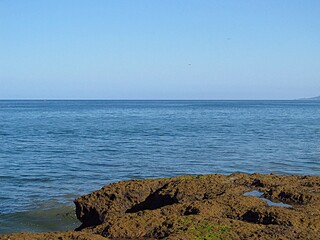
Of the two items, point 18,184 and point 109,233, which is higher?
point 109,233

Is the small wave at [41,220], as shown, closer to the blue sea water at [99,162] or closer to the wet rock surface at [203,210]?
the blue sea water at [99,162]

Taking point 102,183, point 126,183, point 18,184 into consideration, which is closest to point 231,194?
point 126,183

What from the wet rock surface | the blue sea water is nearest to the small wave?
the blue sea water

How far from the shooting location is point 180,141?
44.9 m

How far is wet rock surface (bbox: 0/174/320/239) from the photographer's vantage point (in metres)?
8.61

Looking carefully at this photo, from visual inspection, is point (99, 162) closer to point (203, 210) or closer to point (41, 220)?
point (41, 220)

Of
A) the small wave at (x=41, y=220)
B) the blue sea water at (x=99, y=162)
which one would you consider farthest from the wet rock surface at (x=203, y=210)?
the blue sea water at (x=99, y=162)

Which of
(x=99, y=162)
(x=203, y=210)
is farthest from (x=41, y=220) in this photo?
(x=99, y=162)

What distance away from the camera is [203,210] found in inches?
388

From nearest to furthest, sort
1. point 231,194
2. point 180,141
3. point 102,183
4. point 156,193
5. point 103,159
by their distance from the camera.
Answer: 1. point 231,194
2. point 156,193
3. point 102,183
4. point 103,159
5. point 180,141

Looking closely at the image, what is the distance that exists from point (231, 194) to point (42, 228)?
286 inches

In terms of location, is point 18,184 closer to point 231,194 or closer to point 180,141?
point 231,194

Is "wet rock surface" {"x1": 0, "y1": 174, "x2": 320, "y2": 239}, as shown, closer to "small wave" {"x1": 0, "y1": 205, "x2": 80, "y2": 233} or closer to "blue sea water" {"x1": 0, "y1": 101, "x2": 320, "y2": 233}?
"small wave" {"x1": 0, "y1": 205, "x2": 80, "y2": 233}

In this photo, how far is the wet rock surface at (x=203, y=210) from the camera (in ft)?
28.2
